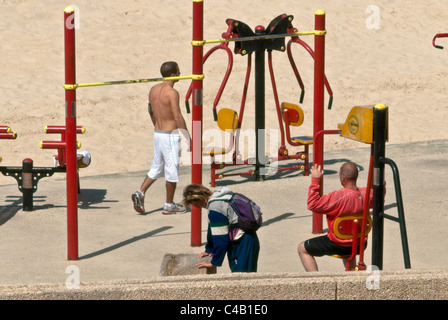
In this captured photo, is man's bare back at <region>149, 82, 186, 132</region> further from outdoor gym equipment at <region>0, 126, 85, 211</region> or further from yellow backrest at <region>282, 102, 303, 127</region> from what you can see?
yellow backrest at <region>282, 102, 303, 127</region>

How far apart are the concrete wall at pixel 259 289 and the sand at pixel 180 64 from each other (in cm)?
722

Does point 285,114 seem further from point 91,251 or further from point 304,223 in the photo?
point 91,251

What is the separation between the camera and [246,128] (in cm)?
1605

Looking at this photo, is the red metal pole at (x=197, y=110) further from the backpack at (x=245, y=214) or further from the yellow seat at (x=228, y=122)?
the yellow seat at (x=228, y=122)

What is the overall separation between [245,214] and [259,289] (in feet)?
3.43

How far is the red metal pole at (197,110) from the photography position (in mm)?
8797

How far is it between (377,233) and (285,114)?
503cm

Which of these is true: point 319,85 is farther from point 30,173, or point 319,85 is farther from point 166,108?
point 30,173

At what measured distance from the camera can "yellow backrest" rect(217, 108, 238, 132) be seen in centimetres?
1167

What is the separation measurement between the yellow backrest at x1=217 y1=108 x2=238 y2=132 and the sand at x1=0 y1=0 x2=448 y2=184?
2425 mm

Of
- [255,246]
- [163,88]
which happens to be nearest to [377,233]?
[255,246]

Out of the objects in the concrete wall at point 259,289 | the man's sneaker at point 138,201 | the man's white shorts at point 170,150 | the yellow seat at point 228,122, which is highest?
the yellow seat at point 228,122

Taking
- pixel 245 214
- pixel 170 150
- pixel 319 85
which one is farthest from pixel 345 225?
pixel 170 150

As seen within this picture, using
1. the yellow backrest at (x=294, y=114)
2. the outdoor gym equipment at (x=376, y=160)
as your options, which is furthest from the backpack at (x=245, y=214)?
the yellow backrest at (x=294, y=114)
